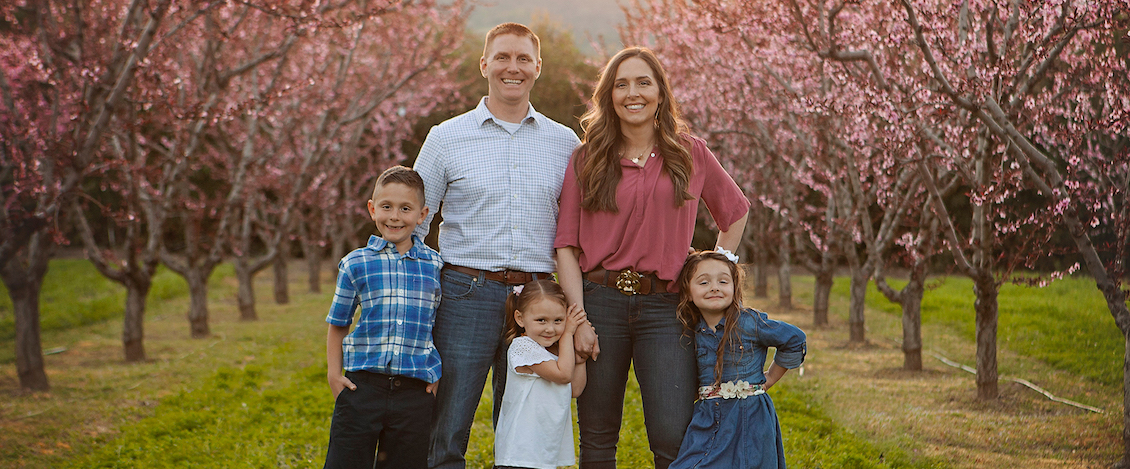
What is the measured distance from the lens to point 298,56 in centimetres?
1349

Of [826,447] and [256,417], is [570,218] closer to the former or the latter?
[826,447]

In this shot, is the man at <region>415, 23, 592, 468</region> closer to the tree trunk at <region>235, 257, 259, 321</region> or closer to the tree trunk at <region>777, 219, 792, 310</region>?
the tree trunk at <region>777, 219, 792, 310</region>

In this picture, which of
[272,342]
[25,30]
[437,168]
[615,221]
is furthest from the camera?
[272,342]

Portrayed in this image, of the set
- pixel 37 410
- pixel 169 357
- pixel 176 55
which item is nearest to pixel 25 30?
pixel 176 55

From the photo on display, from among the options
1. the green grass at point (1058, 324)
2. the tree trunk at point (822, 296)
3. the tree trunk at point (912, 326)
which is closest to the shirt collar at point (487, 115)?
the green grass at point (1058, 324)

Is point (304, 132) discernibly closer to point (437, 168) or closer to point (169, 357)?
point (169, 357)

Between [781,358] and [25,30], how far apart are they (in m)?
8.33

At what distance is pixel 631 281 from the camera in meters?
2.90

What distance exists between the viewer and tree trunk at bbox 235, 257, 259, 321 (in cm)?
1218

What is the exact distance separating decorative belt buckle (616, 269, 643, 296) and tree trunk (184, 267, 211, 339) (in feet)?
28.7

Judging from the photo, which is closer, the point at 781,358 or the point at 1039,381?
the point at 781,358

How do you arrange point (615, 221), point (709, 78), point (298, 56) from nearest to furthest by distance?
point (615, 221) < point (709, 78) < point (298, 56)

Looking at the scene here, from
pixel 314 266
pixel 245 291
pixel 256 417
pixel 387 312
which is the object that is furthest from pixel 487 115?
pixel 314 266

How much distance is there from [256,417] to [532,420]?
142 inches
